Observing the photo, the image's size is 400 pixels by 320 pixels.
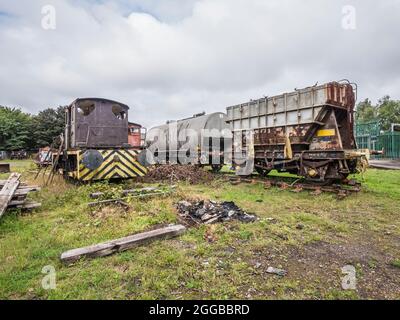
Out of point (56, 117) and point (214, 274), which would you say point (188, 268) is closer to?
point (214, 274)

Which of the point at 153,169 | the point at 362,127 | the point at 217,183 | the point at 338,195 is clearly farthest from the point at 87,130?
the point at 362,127

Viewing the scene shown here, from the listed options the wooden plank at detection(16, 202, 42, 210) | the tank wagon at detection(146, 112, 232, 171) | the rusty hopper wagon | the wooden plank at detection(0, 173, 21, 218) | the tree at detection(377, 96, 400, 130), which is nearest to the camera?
the wooden plank at detection(0, 173, 21, 218)

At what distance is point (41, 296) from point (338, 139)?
7.93 metres

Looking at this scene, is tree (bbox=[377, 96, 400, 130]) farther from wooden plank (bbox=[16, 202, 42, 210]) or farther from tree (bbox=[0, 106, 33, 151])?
tree (bbox=[0, 106, 33, 151])

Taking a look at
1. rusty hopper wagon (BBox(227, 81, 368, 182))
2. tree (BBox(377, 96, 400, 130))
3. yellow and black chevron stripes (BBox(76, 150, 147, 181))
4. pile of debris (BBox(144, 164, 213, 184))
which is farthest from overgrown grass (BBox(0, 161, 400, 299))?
tree (BBox(377, 96, 400, 130))

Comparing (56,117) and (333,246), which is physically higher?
(56,117)

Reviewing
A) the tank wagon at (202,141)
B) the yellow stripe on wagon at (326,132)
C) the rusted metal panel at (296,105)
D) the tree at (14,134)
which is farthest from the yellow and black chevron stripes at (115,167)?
the tree at (14,134)

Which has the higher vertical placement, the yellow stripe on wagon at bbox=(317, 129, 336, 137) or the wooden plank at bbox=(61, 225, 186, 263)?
the yellow stripe on wagon at bbox=(317, 129, 336, 137)

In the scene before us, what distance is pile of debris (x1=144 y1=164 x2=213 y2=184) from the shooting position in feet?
33.9

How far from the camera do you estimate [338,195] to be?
6.88 metres

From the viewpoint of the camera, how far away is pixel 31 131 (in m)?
36.1

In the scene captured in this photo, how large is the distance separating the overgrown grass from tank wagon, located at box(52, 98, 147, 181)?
1835 mm

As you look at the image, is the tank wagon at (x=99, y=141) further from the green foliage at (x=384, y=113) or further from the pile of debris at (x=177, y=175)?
the green foliage at (x=384, y=113)

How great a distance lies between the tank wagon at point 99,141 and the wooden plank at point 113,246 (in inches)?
181
